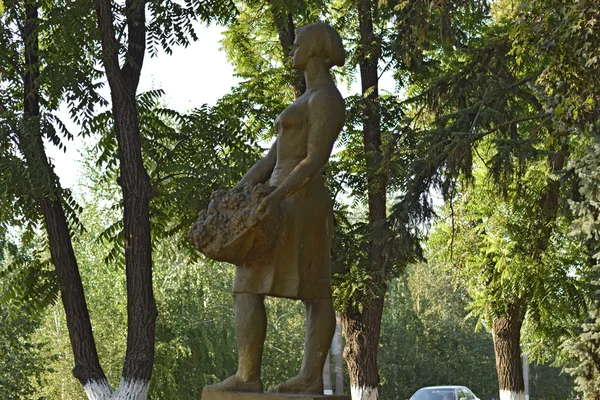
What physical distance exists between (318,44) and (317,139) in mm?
678

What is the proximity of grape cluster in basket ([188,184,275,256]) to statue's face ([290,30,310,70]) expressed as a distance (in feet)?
3.02

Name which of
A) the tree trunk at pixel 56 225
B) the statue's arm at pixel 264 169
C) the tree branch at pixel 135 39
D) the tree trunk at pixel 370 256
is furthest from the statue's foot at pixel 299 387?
the tree trunk at pixel 370 256

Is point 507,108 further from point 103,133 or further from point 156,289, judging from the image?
point 156,289

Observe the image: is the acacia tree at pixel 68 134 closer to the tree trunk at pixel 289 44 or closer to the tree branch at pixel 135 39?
the tree branch at pixel 135 39

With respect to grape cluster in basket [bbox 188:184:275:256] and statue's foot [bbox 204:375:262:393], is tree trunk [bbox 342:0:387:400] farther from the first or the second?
grape cluster in basket [bbox 188:184:275:256]

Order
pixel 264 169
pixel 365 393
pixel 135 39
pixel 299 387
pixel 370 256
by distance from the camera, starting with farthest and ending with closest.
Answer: pixel 365 393
pixel 370 256
pixel 135 39
pixel 264 169
pixel 299 387

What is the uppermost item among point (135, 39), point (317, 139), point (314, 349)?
point (135, 39)

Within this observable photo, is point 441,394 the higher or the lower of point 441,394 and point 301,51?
the lower

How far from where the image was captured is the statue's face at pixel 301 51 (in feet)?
23.7

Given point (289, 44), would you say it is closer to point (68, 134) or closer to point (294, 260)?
point (68, 134)

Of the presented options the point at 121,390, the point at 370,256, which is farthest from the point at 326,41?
the point at 370,256

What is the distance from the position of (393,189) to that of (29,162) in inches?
241

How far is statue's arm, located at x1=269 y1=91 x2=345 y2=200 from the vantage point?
22.5ft

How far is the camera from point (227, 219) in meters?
6.77
